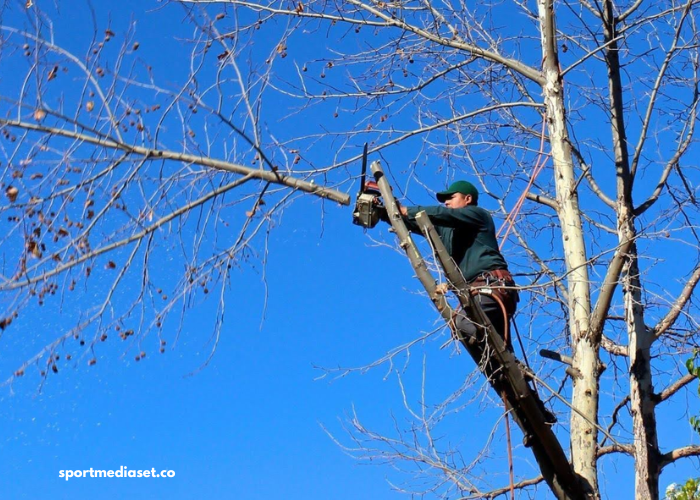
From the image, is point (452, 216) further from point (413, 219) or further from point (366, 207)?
point (366, 207)

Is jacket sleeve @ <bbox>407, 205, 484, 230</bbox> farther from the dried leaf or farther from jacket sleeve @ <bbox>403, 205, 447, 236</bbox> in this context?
the dried leaf

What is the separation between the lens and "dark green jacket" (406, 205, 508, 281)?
5.88 m

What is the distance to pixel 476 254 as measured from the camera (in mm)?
6039

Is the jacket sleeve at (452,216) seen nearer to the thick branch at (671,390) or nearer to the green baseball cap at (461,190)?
the green baseball cap at (461,190)

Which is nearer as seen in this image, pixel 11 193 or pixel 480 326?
pixel 11 193

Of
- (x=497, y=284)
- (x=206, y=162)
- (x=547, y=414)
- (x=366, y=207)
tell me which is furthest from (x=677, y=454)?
(x=206, y=162)

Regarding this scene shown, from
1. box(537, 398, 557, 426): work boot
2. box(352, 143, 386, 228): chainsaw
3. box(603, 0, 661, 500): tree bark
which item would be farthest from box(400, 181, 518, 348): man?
box(603, 0, 661, 500): tree bark

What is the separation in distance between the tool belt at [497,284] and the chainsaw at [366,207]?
73 cm

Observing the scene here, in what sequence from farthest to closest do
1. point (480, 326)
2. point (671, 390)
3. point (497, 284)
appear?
point (671, 390)
point (497, 284)
point (480, 326)

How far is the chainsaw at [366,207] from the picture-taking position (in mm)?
5648

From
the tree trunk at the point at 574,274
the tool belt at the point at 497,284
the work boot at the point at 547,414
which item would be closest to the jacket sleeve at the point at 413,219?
the tool belt at the point at 497,284

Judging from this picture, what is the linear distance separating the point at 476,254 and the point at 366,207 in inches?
33.7

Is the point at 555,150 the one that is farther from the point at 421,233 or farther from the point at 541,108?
the point at 421,233

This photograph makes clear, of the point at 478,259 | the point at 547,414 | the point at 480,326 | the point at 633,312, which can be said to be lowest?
the point at 547,414
